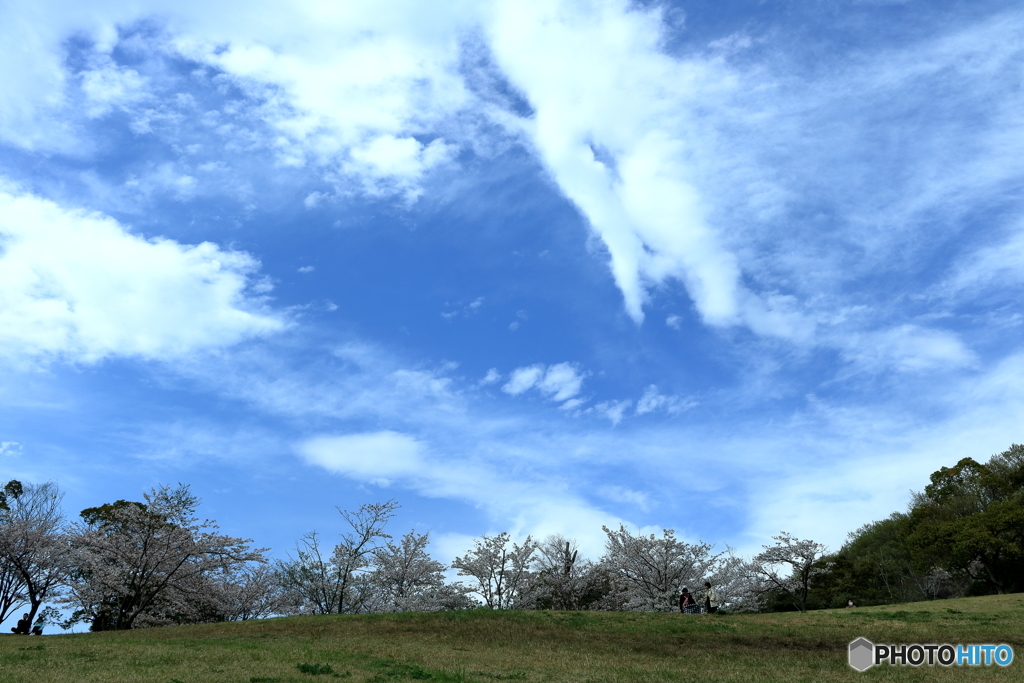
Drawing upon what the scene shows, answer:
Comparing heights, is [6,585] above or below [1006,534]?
below

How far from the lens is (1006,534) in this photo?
46312 millimetres

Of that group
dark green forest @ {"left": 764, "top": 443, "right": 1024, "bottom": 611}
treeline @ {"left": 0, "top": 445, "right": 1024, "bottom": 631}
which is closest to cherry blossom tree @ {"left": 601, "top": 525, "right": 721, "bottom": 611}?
treeline @ {"left": 0, "top": 445, "right": 1024, "bottom": 631}

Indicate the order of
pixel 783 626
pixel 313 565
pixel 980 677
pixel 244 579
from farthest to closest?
pixel 313 565
pixel 244 579
pixel 783 626
pixel 980 677

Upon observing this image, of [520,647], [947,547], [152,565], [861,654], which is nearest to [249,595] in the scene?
[152,565]

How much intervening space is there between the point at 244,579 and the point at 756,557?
3614cm

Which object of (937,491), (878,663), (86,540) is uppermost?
(937,491)

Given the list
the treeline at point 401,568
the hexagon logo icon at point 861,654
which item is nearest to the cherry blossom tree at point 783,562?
the treeline at point 401,568

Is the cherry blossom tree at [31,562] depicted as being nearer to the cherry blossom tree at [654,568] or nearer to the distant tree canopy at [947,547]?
the cherry blossom tree at [654,568]

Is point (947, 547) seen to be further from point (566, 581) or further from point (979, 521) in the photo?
point (566, 581)

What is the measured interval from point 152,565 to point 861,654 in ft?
105

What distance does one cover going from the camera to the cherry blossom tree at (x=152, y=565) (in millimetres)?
33719

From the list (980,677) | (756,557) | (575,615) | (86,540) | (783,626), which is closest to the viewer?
(980,677)

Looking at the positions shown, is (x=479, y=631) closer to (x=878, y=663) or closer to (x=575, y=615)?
(x=575, y=615)

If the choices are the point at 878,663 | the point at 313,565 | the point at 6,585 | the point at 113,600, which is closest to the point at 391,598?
the point at 313,565
